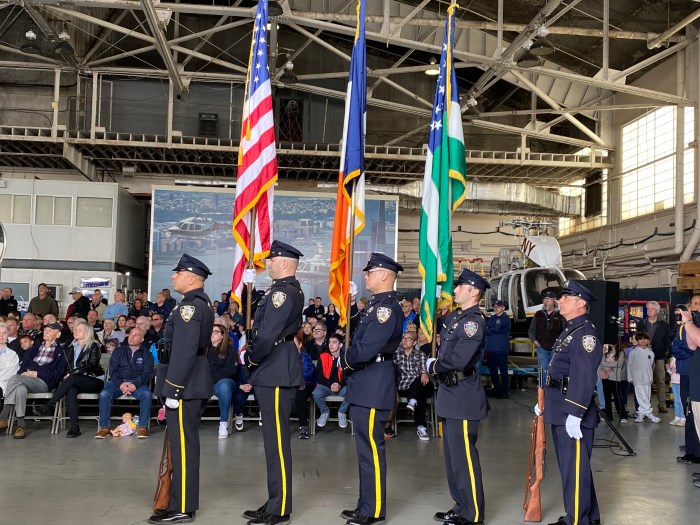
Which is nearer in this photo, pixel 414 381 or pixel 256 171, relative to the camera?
pixel 256 171

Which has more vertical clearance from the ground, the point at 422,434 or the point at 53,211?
the point at 53,211

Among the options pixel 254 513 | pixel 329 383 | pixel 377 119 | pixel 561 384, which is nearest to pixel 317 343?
pixel 329 383

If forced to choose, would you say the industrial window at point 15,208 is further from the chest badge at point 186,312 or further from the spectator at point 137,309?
the chest badge at point 186,312

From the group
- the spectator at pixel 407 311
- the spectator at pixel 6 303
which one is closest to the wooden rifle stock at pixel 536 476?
the spectator at pixel 407 311

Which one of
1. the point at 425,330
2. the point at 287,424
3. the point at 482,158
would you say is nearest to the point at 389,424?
the point at 425,330

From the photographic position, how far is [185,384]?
15.9ft

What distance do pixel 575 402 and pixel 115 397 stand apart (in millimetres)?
5659

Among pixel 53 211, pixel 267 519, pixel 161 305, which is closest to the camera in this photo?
pixel 267 519

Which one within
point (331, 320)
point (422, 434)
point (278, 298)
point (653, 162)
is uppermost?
point (653, 162)

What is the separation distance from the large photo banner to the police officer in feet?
48.2

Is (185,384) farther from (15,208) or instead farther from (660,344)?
(15,208)

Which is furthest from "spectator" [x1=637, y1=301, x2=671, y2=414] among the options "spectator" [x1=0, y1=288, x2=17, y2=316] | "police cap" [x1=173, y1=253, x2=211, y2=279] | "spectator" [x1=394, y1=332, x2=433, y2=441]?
"spectator" [x1=0, y1=288, x2=17, y2=316]

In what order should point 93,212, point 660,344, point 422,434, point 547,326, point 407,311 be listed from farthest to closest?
point 93,212 < point 407,311 < point 660,344 < point 547,326 < point 422,434

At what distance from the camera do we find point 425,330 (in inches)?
295
